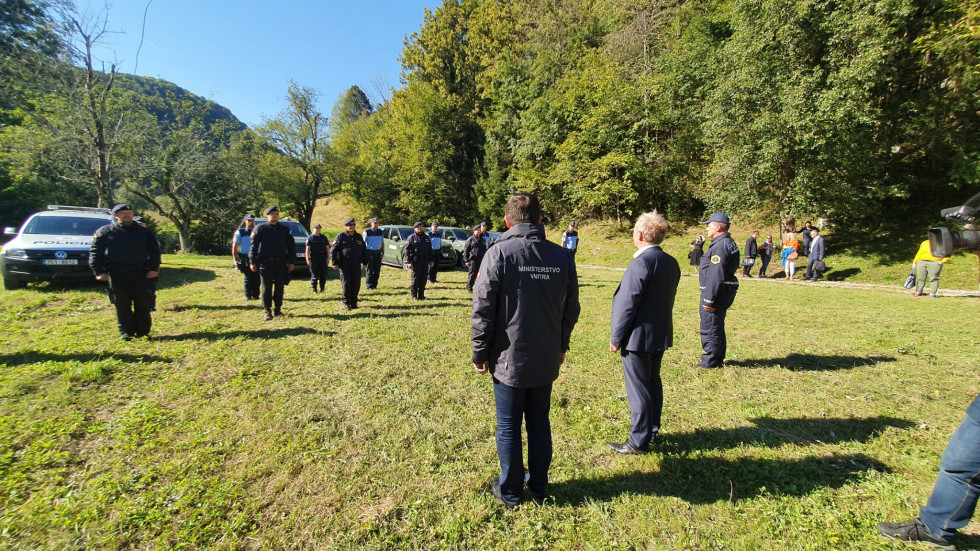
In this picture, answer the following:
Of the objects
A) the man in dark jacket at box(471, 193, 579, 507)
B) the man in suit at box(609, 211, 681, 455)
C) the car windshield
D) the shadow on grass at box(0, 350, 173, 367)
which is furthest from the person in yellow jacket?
the car windshield

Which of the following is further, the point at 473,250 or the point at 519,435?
the point at 473,250

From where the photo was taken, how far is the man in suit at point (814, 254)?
13.2m

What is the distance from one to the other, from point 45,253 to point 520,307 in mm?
11429

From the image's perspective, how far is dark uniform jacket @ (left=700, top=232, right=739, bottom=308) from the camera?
456cm

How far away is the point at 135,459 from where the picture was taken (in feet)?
9.39

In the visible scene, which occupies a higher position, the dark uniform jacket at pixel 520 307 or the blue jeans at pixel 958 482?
the dark uniform jacket at pixel 520 307

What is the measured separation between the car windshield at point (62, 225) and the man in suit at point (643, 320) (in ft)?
41.0

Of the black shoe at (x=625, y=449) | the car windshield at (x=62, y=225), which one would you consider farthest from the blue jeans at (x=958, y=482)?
the car windshield at (x=62, y=225)

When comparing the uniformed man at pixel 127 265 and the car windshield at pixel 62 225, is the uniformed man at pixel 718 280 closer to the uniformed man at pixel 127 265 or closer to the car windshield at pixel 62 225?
the uniformed man at pixel 127 265

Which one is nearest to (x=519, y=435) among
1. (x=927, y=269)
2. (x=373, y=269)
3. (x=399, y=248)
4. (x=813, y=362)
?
(x=813, y=362)

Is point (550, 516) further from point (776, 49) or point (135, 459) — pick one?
point (776, 49)

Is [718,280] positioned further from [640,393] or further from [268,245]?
[268,245]

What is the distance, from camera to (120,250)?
208 inches

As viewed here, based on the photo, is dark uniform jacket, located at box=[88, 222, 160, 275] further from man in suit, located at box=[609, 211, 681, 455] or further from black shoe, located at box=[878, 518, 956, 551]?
black shoe, located at box=[878, 518, 956, 551]
